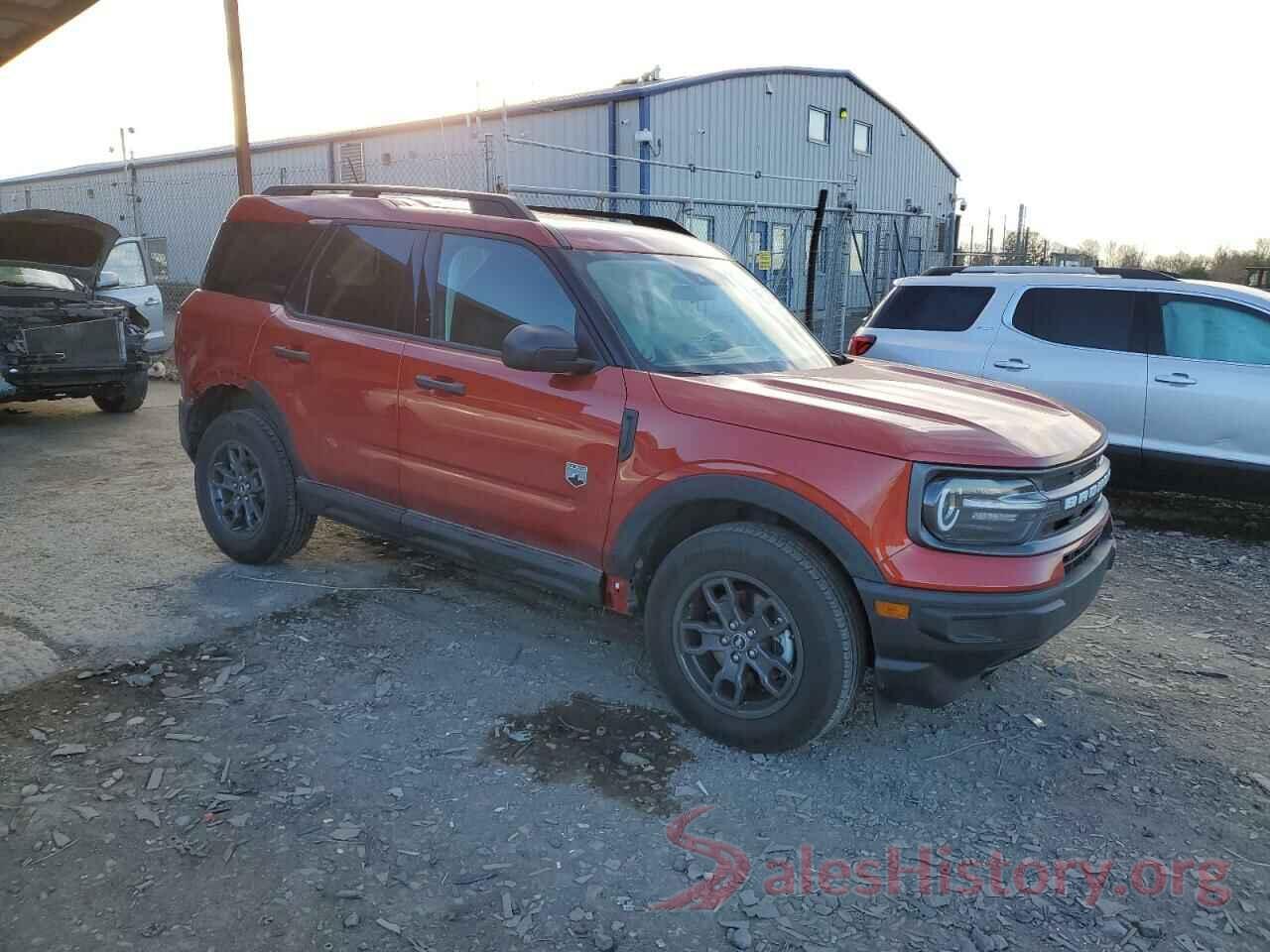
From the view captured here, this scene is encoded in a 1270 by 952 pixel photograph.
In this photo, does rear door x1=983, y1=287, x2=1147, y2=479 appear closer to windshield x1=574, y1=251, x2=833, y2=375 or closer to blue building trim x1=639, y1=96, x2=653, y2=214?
windshield x1=574, y1=251, x2=833, y2=375

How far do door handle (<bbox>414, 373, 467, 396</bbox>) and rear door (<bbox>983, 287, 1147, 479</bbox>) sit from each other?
14.7 ft

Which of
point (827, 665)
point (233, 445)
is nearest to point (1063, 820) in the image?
point (827, 665)

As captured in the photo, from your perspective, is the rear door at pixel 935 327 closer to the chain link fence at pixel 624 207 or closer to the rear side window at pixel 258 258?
the chain link fence at pixel 624 207

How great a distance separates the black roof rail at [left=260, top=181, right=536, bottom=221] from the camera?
411 cm

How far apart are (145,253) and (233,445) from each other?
8.18m

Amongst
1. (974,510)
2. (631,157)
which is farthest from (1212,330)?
(631,157)

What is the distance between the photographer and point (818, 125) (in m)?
22.5

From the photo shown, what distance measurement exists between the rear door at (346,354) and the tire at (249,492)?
0.67 ft

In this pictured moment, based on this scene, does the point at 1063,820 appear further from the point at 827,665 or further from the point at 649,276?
the point at 649,276

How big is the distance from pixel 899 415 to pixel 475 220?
203 centimetres

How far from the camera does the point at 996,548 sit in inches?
118

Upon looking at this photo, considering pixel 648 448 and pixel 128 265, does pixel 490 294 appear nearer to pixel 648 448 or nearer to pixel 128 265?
pixel 648 448

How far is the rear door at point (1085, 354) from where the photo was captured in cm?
641

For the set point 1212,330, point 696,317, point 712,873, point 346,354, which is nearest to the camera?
point 712,873
